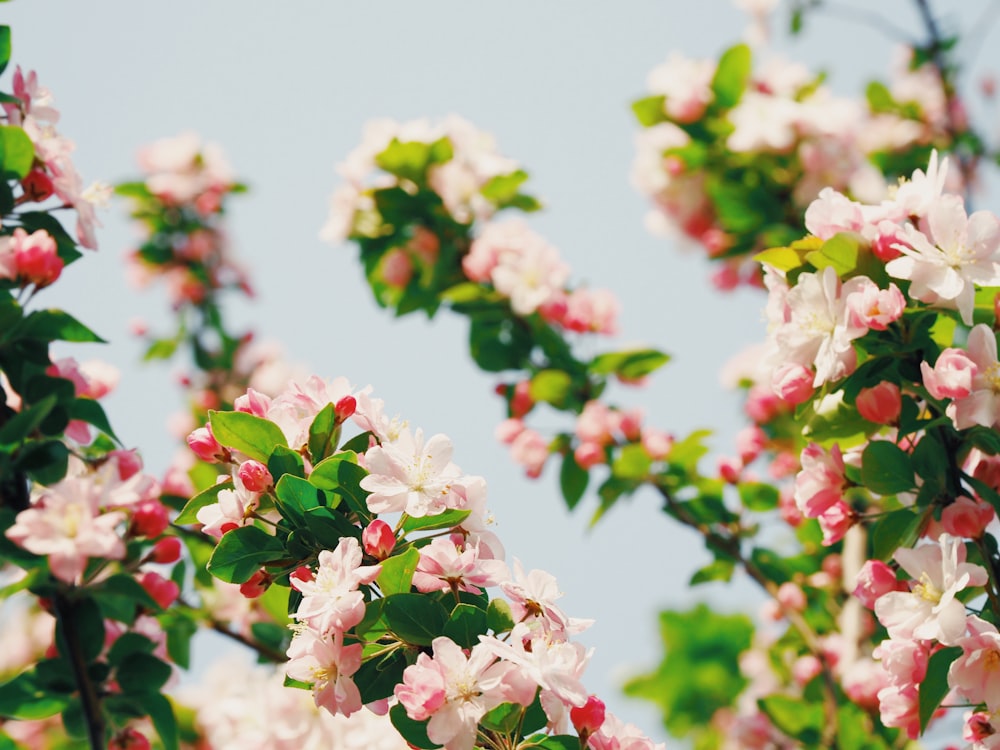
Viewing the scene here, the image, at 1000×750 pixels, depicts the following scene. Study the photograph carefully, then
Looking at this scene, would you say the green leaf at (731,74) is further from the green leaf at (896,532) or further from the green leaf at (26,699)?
the green leaf at (26,699)

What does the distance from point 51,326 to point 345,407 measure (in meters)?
0.66

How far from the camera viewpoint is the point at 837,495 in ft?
4.94

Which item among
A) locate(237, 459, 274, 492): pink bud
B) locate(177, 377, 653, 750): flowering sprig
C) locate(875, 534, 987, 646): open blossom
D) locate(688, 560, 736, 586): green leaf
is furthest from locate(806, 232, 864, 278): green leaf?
locate(688, 560, 736, 586): green leaf

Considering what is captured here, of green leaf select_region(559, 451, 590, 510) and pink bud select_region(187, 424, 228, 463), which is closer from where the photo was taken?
pink bud select_region(187, 424, 228, 463)

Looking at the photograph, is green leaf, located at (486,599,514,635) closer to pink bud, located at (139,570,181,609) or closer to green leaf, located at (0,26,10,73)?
pink bud, located at (139,570,181,609)

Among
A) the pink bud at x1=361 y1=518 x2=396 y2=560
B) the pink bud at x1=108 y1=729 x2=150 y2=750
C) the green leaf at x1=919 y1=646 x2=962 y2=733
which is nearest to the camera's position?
the pink bud at x1=361 y1=518 x2=396 y2=560

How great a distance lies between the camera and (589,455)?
2.64m

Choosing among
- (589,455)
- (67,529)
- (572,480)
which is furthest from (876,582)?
(572,480)

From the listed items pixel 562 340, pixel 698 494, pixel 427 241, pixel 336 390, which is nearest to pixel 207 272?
pixel 427 241

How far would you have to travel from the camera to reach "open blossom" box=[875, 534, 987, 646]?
49.5 inches

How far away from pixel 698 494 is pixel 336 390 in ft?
5.16

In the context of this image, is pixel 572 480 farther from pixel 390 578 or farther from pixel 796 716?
pixel 390 578

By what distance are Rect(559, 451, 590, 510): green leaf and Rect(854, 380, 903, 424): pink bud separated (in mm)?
1381

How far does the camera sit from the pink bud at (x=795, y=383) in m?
1.46
